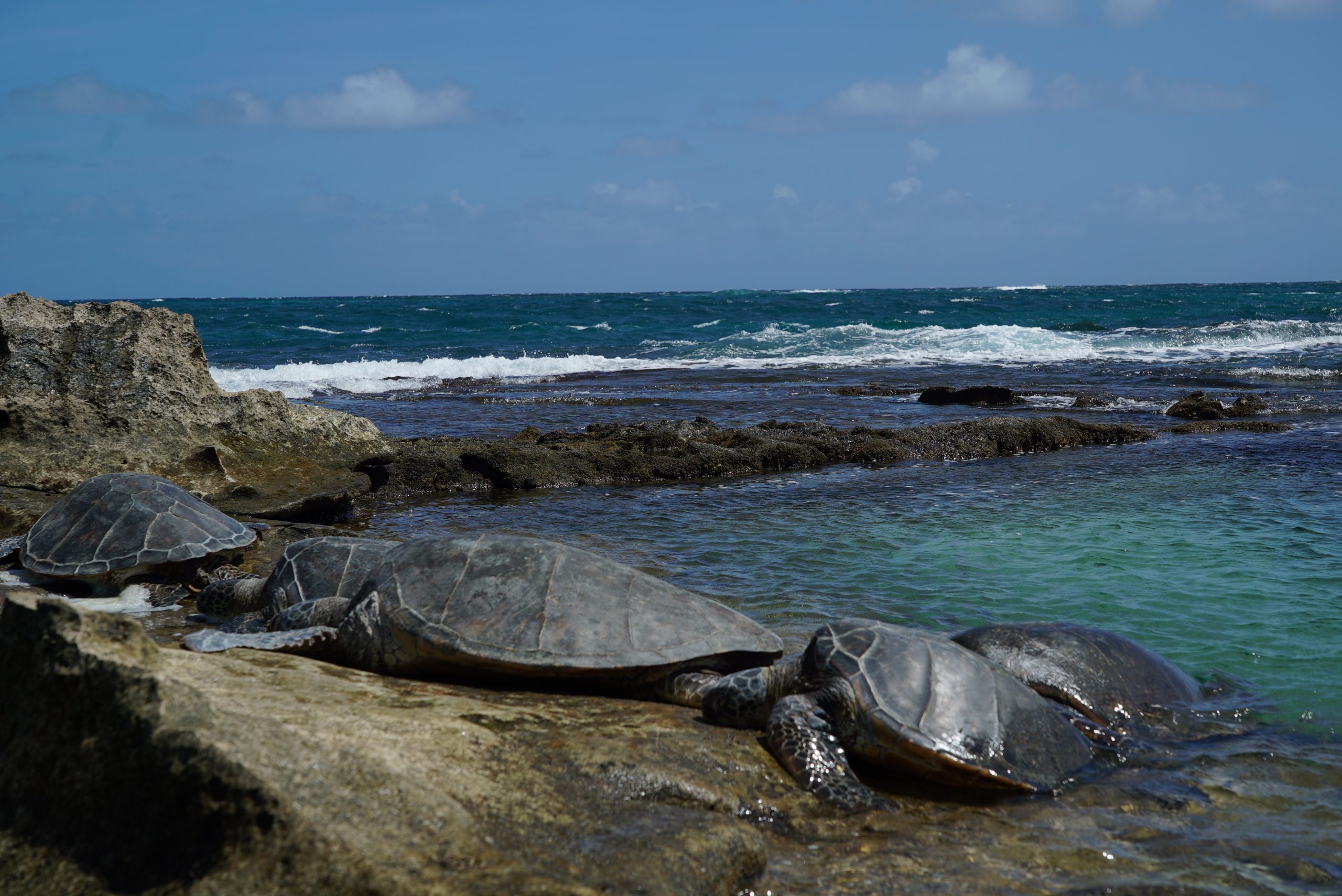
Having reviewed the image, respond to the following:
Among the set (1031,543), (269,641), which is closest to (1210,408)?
(1031,543)

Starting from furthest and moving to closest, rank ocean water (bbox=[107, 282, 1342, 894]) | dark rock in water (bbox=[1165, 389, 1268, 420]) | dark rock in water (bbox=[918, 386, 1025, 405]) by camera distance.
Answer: dark rock in water (bbox=[918, 386, 1025, 405])
dark rock in water (bbox=[1165, 389, 1268, 420])
ocean water (bbox=[107, 282, 1342, 894])

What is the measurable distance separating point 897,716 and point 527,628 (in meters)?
1.51

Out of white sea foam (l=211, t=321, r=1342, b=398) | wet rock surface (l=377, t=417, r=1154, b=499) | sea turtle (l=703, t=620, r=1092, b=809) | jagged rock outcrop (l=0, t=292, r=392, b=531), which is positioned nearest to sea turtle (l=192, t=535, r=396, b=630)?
sea turtle (l=703, t=620, r=1092, b=809)

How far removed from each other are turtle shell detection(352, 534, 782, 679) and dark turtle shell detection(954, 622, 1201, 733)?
111cm

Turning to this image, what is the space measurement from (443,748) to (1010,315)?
50.6 meters

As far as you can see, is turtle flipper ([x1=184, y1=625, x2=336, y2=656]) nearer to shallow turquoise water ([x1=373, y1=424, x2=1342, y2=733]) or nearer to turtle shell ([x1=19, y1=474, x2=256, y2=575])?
turtle shell ([x1=19, y1=474, x2=256, y2=575])

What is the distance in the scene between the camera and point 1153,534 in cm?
774

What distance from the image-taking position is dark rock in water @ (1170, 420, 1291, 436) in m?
13.6

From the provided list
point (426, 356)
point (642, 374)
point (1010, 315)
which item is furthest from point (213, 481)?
point (1010, 315)

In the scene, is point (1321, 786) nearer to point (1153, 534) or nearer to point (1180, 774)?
point (1180, 774)

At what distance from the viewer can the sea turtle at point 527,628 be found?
3920 mm

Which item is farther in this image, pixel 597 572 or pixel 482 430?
pixel 482 430

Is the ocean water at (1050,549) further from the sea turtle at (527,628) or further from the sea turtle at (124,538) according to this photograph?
the sea turtle at (527,628)

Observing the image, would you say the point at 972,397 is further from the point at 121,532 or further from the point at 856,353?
the point at 856,353
